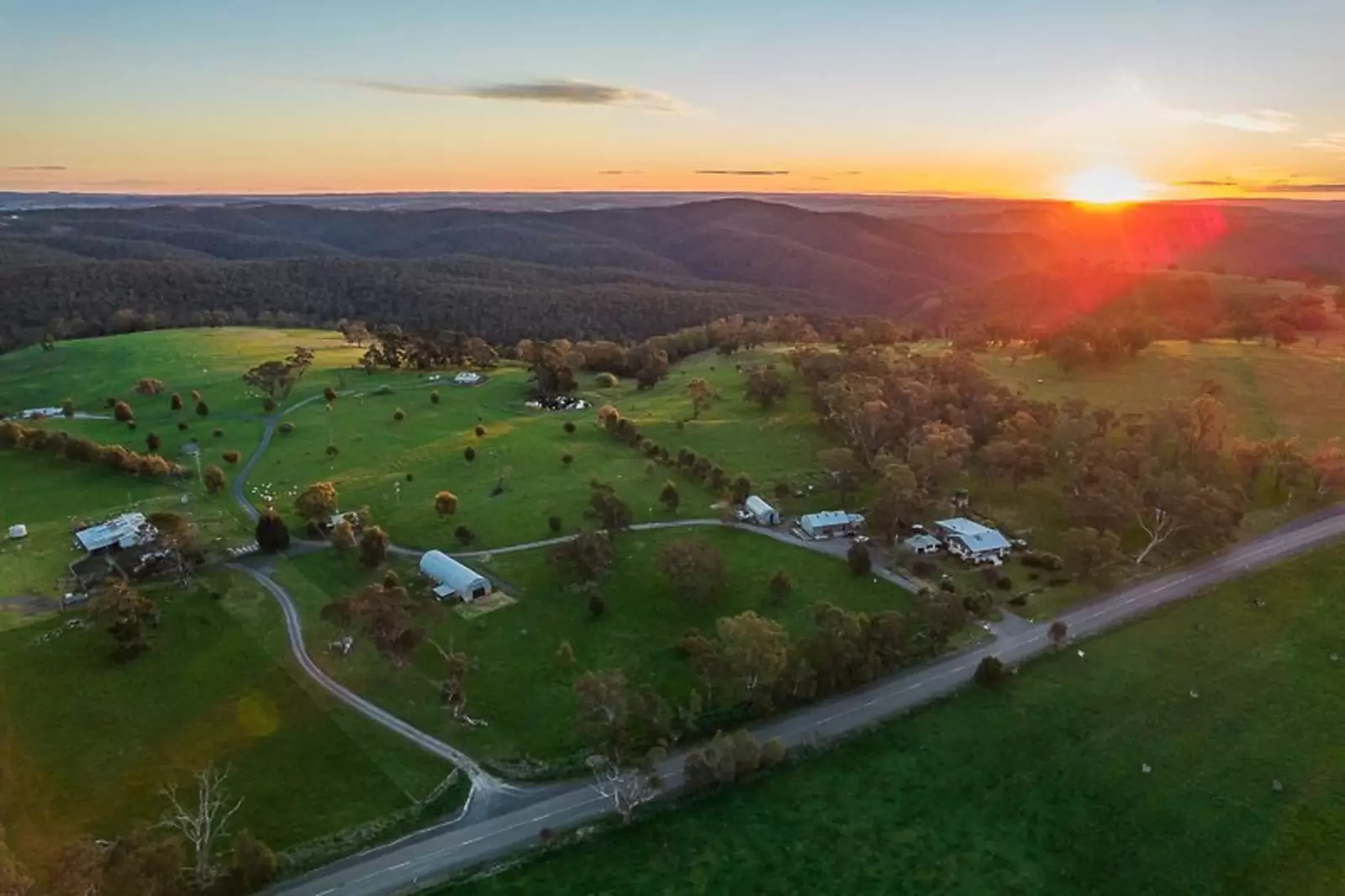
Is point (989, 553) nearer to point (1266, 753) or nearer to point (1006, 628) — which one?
point (1006, 628)

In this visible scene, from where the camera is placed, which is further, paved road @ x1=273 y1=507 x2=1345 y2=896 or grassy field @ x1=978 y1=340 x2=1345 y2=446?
grassy field @ x1=978 y1=340 x2=1345 y2=446

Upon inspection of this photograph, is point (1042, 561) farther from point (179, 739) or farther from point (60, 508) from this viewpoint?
point (60, 508)

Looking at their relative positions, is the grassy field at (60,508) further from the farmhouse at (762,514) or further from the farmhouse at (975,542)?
the farmhouse at (975,542)

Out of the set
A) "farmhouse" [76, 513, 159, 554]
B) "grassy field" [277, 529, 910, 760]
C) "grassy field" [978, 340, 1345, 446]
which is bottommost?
"grassy field" [277, 529, 910, 760]

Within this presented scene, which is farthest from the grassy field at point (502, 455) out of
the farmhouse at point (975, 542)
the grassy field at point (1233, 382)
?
the grassy field at point (1233, 382)

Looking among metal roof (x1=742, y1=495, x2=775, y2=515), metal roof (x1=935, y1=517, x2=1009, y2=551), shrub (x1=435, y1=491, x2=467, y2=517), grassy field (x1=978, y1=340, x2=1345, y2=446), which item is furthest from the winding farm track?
grassy field (x1=978, y1=340, x2=1345, y2=446)

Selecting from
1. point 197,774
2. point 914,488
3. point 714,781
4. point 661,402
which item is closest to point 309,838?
point 197,774

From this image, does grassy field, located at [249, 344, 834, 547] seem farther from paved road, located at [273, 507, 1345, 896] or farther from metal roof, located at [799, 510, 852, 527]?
paved road, located at [273, 507, 1345, 896]
